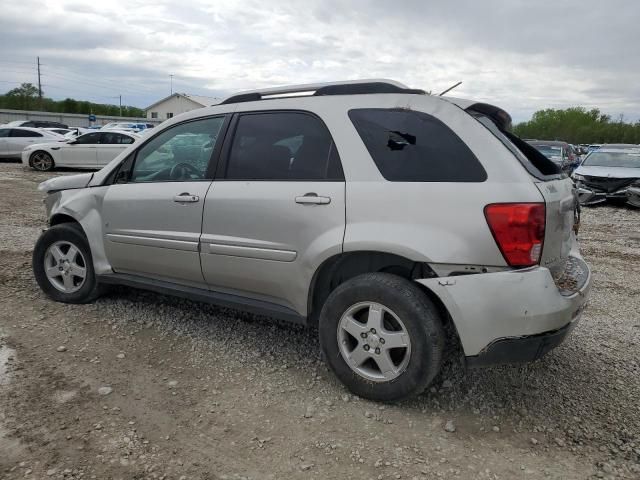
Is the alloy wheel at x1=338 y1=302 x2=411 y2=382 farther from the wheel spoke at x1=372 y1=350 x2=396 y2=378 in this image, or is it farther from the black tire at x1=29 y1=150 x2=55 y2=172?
the black tire at x1=29 y1=150 x2=55 y2=172

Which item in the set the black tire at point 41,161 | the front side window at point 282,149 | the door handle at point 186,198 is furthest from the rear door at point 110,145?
the front side window at point 282,149

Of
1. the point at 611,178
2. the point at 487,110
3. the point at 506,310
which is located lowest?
the point at 506,310

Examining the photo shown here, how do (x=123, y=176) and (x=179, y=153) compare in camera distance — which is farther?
(x=123, y=176)

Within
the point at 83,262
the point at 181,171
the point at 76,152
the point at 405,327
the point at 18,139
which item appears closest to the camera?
the point at 405,327

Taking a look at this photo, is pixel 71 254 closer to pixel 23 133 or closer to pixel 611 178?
pixel 611 178

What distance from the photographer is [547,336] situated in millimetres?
2633

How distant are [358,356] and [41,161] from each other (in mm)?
16950

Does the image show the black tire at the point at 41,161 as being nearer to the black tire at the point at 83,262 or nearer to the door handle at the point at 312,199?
the black tire at the point at 83,262

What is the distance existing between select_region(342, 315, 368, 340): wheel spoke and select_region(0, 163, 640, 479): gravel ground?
0.43 meters

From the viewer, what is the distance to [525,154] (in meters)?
3.01

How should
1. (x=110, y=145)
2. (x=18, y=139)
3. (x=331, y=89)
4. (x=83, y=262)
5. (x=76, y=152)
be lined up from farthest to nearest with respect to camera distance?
(x=18, y=139)
(x=110, y=145)
(x=76, y=152)
(x=83, y=262)
(x=331, y=89)

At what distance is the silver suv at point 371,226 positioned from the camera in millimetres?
2605

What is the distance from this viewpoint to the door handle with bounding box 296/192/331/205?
2996 millimetres

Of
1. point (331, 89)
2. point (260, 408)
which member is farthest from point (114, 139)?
point (260, 408)
